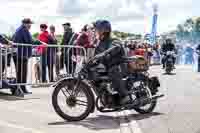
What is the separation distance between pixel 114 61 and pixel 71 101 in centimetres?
103

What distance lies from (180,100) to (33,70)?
4.91 m

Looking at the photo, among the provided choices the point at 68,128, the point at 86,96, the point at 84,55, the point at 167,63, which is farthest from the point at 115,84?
the point at 167,63

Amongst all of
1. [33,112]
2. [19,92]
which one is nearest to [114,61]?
[33,112]

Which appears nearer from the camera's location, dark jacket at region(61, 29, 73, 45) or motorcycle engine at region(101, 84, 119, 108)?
motorcycle engine at region(101, 84, 119, 108)

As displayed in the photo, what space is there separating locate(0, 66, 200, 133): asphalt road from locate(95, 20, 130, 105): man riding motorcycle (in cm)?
53

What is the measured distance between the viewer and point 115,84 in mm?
9266

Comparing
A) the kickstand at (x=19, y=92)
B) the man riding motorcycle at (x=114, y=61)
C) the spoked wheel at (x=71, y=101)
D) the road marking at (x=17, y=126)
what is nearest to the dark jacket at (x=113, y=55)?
the man riding motorcycle at (x=114, y=61)

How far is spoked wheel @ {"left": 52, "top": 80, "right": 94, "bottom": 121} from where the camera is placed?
29.5 feet

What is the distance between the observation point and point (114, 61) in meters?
9.28

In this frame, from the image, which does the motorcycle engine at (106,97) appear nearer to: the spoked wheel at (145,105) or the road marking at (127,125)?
the road marking at (127,125)

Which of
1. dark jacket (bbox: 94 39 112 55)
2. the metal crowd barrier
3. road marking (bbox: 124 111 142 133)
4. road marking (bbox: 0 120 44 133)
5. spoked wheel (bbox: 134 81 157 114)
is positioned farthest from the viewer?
the metal crowd barrier

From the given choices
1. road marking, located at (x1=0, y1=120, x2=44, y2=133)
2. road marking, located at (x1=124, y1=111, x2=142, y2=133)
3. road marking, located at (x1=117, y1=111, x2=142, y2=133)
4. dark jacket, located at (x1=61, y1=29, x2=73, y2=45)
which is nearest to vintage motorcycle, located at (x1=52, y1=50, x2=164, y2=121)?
road marking, located at (x1=117, y1=111, x2=142, y2=133)

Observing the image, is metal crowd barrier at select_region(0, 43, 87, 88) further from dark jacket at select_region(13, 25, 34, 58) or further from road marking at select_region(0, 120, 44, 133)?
road marking at select_region(0, 120, 44, 133)

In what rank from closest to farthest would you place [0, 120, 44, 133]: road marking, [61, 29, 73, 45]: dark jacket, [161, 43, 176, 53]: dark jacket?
[0, 120, 44, 133]: road marking
[61, 29, 73, 45]: dark jacket
[161, 43, 176, 53]: dark jacket
